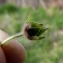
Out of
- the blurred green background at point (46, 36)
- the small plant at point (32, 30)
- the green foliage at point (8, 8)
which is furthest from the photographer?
the green foliage at point (8, 8)

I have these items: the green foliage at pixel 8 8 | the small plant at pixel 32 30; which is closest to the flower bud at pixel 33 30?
the small plant at pixel 32 30

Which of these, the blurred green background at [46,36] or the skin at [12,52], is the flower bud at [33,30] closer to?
the skin at [12,52]

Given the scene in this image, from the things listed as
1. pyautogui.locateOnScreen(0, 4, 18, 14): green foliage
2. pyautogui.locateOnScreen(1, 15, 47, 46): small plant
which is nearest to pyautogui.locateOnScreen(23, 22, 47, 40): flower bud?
pyautogui.locateOnScreen(1, 15, 47, 46): small plant

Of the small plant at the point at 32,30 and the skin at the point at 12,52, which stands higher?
the small plant at the point at 32,30

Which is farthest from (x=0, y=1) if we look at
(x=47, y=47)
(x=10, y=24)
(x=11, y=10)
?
(x=47, y=47)

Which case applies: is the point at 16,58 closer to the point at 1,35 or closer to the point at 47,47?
the point at 1,35

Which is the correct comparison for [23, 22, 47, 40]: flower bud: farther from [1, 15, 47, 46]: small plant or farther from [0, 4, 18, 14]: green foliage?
[0, 4, 18, 14]: green foliage

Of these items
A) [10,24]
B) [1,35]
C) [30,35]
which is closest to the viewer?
[30,35]

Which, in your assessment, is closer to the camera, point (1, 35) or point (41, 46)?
point (1, 35)
